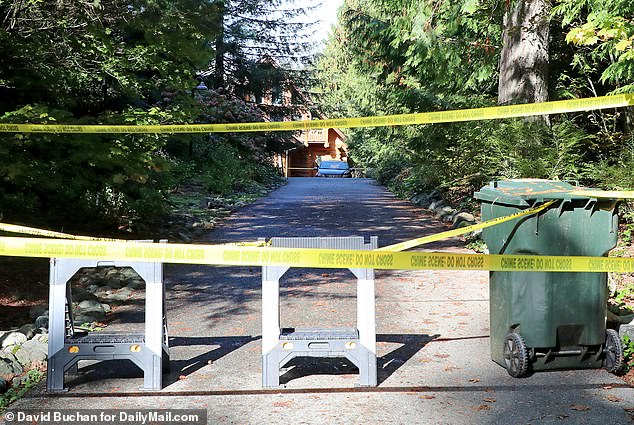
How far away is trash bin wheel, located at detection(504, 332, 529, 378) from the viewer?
5.35 m

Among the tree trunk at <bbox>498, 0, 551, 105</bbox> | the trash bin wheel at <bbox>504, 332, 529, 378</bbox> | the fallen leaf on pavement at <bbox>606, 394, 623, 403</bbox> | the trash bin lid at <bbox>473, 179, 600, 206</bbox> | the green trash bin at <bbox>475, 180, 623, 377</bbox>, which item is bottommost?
the fallen leaf on pavement at <bbox>606, 394, 623, 403</bbox>

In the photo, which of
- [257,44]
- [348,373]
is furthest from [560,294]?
[257,44]

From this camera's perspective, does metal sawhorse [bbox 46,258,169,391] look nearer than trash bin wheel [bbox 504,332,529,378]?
Yes

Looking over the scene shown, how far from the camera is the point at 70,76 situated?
351 inches

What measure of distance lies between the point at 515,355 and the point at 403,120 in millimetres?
3040

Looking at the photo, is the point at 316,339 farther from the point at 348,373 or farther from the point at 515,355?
the point at 515,355

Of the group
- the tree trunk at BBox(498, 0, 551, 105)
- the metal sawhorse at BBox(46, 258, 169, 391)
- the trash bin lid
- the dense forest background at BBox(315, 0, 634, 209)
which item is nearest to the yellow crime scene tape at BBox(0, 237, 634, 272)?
the metal sawhorse at BBox(46, 258, 169, 391)

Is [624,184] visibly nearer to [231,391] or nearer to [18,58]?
[231,391]

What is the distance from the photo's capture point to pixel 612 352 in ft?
18.0

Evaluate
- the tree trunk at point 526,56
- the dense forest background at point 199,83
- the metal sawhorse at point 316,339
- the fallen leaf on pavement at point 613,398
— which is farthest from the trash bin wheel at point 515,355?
the tree trunk at point 526,56

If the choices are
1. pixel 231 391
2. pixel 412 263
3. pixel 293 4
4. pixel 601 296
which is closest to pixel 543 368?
pixel 601 296

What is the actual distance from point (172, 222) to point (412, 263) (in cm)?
1121

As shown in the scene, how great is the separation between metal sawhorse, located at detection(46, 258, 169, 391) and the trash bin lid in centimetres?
269

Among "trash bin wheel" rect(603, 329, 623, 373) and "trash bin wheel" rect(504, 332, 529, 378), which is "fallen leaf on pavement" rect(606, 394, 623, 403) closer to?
"trash bin wheel" rect(603, 329, 623, 373)
